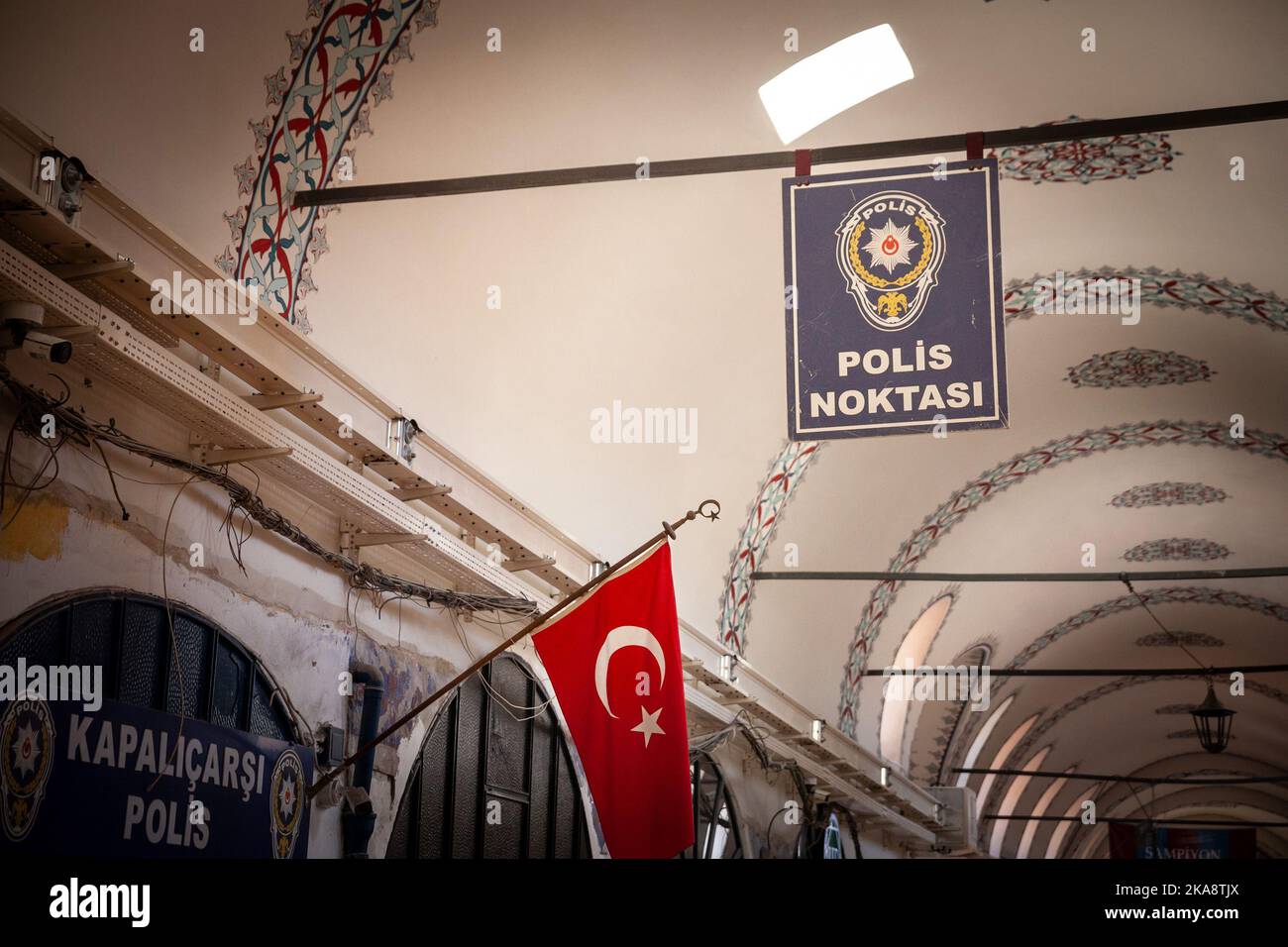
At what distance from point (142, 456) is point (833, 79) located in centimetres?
469

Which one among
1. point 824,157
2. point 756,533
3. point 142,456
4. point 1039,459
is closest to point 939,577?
point 756,533

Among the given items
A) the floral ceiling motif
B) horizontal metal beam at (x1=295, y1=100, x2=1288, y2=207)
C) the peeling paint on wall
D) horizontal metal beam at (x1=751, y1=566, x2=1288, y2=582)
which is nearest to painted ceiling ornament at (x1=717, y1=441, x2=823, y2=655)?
the floral ceiling motif

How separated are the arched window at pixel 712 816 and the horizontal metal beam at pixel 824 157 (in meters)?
6.07

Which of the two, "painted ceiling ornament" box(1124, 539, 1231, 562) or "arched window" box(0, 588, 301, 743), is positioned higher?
"painted ceiling ornament" box(1124, 539, 1231, 562)

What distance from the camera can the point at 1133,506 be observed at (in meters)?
18.5

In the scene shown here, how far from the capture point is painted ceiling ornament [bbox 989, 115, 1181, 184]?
10.5 metres

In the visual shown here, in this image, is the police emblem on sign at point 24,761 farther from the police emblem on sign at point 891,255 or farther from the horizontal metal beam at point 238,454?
the police emblem on sign at point 891,255

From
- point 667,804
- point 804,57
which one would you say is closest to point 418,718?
point 667,804

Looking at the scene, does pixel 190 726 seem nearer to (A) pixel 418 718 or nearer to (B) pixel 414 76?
(A) pixel 418 718

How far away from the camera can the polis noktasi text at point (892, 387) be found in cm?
689

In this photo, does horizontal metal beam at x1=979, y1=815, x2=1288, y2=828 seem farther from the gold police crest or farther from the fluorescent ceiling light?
the gold police crest

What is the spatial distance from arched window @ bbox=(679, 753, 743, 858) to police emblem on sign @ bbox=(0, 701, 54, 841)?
7883mm

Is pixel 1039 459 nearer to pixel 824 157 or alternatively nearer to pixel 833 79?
pixel 833 79
